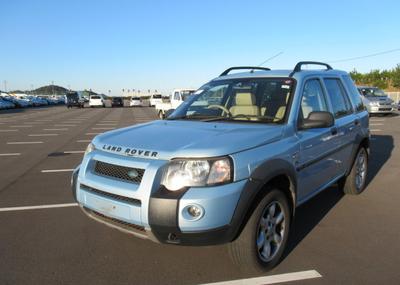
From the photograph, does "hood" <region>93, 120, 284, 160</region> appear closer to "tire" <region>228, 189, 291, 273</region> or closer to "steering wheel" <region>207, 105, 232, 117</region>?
"steering wheel" <region>207, 105, 232, 117</region>

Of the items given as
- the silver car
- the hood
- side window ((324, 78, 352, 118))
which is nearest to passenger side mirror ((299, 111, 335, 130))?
the hood

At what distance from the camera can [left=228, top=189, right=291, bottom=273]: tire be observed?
126 inches

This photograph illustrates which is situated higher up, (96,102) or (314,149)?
(96,102)

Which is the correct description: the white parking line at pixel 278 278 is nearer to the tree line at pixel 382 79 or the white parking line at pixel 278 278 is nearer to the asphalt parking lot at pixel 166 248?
the asphalt parking lot at pixel 166 248

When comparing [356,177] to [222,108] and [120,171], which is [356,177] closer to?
[222,108]

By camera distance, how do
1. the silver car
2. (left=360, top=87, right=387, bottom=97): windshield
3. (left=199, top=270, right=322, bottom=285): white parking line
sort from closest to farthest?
(left=199, top=270, right=322, bottom=285): white parking line < the silver car < (left=360, top=87, right=387, bottom=97): windshield

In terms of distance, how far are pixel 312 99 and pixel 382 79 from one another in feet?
219

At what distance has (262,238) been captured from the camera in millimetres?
3438

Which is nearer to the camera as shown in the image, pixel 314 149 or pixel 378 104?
pixel 314 149

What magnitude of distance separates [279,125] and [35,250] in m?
2.76

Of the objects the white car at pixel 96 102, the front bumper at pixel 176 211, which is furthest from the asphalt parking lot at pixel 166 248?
the white car at pixel 96 102

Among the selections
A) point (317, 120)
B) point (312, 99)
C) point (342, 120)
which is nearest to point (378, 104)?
point (342, 120)

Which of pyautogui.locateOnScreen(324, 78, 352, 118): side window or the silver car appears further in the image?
the silver car

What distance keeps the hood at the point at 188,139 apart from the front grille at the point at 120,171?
0.13 metres
